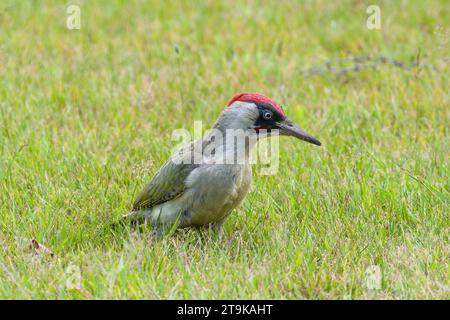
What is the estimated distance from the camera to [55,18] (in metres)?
8.82

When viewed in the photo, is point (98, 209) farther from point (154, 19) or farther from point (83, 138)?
point (154, 19)

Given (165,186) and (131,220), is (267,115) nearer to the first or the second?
(165,186)

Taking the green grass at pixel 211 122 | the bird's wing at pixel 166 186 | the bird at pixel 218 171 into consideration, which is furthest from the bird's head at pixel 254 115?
the green grass at pixel 211 122

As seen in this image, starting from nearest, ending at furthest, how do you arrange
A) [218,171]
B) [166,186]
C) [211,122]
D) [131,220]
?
[218,171], [166,186], [131,220], [211,122]

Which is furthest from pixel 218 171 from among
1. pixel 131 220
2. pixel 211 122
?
pixel 211 122

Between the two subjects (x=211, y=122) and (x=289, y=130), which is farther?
(x=211, y=122)

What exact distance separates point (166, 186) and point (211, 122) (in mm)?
1884

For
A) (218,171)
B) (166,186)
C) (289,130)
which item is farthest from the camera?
(166,186)

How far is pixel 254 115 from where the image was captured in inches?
187

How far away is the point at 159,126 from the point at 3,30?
8.76 ft

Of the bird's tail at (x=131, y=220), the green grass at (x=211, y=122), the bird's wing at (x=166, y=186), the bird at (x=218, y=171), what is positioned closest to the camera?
the green grass at (x=211, y=122)

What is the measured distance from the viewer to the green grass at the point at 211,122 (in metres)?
4.30

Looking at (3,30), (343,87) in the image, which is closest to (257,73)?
(343,87)

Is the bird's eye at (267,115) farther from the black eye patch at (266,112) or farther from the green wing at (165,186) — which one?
the green wing at (165,186)
